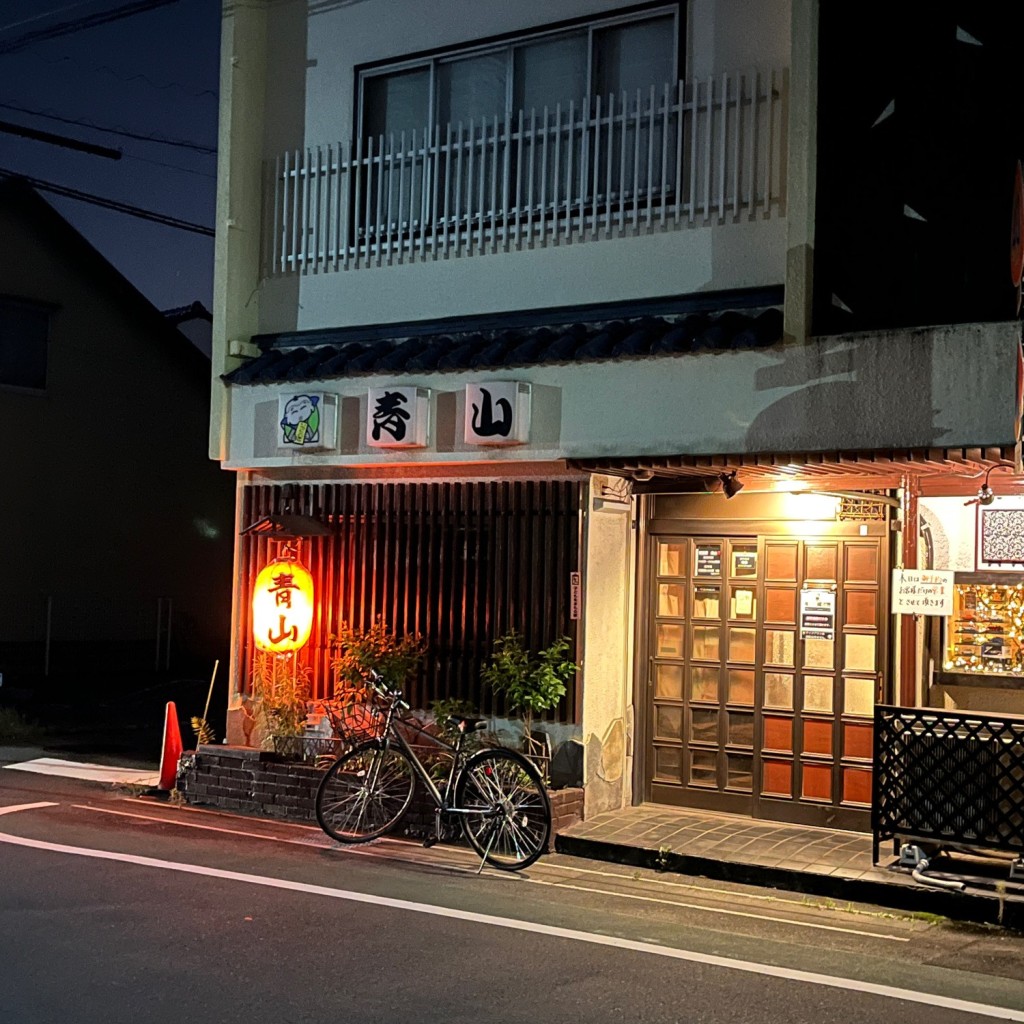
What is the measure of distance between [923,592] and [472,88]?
673 cm

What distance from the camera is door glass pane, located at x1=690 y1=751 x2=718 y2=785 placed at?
1254 cm

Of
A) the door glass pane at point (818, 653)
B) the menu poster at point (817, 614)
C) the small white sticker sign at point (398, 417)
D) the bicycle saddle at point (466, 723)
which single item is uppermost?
the small white sticker sign at point (398, 417)

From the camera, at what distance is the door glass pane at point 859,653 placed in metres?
11.8

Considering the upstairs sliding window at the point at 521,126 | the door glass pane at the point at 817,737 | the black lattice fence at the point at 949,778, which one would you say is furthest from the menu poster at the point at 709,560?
the upstairs sliding window at the point at 521,126

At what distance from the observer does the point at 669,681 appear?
1280 centimetres

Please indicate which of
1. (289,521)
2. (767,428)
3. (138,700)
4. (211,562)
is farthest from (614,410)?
(211,562)

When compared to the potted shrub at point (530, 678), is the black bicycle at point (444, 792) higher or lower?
lower

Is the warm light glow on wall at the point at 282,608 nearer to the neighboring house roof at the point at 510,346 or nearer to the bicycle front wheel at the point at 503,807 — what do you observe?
the neighboring house roof at the point at 510,346

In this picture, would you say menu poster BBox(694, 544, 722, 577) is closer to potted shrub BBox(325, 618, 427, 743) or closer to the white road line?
potted shrub BBox(325, 618, 427, 743)

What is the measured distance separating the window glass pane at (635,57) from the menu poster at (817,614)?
4.75 metres

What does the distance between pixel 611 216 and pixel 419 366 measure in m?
2.23

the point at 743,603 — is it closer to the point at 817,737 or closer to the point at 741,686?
the point at 741,686

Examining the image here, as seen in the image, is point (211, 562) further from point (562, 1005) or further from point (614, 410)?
Answer: point (562, 1005)

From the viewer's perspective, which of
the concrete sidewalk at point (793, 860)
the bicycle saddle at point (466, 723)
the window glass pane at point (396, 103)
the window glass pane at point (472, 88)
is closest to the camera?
the concrete sidewalk at point (793, 860)
